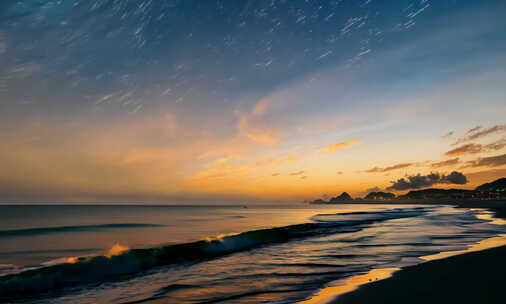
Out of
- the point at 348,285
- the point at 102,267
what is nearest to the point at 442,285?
the point at 348,285

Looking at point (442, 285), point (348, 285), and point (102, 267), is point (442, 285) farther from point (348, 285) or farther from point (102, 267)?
point (102, 267)

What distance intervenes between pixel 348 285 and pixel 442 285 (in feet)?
7.42

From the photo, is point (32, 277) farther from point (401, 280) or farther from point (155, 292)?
point (401, 280)

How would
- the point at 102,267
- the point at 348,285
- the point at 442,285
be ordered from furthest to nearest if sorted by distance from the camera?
the point at 102,267 < the point at 348,285 < the point at 442,285

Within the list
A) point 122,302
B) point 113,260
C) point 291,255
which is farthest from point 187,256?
point 122,302

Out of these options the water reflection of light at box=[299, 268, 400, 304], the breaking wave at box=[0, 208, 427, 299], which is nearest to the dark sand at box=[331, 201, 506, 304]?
the water reflection of light at box=[299, 268, 400, 304]

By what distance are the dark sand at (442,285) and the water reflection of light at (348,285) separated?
0.87 ft

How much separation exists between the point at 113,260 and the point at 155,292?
676 centimetres

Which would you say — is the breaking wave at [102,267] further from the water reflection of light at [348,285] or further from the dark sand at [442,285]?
the dark sand at [442,285]

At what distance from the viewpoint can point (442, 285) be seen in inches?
298

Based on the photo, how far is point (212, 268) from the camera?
39.9 feet

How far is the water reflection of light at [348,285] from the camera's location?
23.0ft

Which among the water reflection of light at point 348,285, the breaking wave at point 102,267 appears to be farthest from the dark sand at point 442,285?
the breaking wave at point 102,267

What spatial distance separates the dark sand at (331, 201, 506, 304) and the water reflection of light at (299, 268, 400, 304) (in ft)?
0.87
